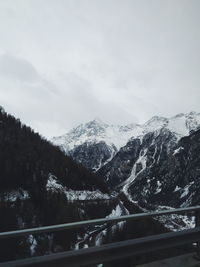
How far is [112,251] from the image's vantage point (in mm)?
4629

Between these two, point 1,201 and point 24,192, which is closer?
point 1,201

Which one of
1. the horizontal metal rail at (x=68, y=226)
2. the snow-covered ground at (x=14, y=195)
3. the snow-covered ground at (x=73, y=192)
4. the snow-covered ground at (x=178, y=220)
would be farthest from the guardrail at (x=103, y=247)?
the snow-covered ground at (x=73, y=192)

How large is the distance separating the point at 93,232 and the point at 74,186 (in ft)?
287

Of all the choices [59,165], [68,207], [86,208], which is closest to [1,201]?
[68,207]

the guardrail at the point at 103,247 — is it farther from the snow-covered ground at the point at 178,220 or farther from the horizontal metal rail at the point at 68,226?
the snow-covered ground at the point at 178,220

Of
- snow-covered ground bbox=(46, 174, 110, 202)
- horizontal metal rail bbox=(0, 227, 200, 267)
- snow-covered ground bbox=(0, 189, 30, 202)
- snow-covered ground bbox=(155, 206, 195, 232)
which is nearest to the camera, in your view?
horizontal metal rail bbox=(0, 227, 200, 267)

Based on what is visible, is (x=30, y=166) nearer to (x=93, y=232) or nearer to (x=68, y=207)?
(x=68, y=207)

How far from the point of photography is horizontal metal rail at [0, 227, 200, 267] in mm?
4012

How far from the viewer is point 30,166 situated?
3536 inches

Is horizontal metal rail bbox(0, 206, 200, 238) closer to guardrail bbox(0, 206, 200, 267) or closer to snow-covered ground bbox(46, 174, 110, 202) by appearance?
guardrail bbox(0, 206, 200, 267)

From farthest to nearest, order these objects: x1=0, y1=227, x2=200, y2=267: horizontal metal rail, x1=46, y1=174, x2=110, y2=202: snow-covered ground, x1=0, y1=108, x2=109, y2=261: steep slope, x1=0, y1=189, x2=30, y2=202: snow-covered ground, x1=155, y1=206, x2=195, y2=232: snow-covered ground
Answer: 1. x1=46, y1=174, x2=110, y2=202: snow-covered ground
2. x1=0, y1=189, x2=30, y2=202: snow-covered ground
3. x1=0, y1=108, x2=109, y2=261: steep slope
4. x1=155, y1=206, x2=195, y2=232: snow-covered ground
5. x1=0, y1=227, x2=200, y2=267: horizontal metal rail

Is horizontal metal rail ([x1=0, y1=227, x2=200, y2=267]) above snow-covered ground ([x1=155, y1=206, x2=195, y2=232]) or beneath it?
above

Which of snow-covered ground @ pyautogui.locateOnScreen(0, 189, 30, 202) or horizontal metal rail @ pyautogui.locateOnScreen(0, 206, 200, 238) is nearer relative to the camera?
horizontal metal rail @ pyautogui.locateOnScreen(0, 206, 200, 238)

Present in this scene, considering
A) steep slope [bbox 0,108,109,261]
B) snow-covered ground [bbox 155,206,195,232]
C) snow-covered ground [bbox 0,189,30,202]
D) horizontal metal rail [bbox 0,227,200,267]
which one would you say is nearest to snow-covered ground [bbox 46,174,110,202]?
steep slope [bbox 0,108,109,261]
